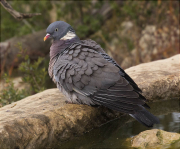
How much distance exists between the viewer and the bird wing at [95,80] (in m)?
3.15

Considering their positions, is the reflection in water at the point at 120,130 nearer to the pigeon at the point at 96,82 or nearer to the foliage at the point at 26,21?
the pigeon at the point at 96,82

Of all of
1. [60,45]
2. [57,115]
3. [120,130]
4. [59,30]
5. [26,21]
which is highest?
[26,21]

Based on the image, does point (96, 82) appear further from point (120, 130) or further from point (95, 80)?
point (120, 130)

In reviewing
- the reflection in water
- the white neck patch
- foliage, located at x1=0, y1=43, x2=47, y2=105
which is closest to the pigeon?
the white neck patch

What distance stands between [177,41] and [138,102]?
4.44m

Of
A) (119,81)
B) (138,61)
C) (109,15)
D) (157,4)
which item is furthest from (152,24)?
(119,81)

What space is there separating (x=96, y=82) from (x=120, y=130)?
2.26 ft

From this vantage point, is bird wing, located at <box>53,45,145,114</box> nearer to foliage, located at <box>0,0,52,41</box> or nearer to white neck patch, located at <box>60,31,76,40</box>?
white neck patch, located at <box>60,31,76,40</box>

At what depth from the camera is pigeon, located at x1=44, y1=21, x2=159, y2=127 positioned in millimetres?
3129

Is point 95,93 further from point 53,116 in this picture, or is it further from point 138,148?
point 138,148

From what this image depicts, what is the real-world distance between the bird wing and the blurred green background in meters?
3.73

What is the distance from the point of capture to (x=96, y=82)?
3303 mm

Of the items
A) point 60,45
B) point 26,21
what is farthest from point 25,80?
point 26,21

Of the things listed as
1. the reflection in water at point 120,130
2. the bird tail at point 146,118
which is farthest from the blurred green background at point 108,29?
the bird tail at point 146,118
